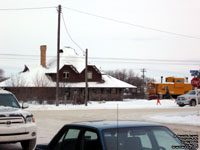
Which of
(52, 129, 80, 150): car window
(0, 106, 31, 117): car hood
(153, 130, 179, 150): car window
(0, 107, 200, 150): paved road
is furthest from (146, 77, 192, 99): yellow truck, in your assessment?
(153, 130, 179, 150): car window

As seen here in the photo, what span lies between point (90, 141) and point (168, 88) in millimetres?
63194

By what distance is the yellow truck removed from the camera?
66000 millimetres

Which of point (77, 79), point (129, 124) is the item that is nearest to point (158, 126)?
point (129, 124)

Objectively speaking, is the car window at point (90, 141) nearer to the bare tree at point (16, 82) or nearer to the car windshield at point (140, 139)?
the car windshield at point (140, 139)

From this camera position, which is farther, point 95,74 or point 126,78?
point 126,78

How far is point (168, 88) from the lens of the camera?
67.1m

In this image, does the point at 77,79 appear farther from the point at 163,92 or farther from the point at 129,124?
the point at 129,124

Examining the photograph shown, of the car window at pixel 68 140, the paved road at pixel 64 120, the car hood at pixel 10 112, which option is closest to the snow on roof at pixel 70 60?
the paved road at pixel 64 120

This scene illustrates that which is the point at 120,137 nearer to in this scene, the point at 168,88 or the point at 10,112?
the point at 10,112

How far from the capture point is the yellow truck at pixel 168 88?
217 feet

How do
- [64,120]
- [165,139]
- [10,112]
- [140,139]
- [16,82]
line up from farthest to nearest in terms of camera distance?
[16,82]
[64,120]
[10,112]
[165,139]
[140,139]

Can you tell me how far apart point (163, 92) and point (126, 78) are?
3126 inches

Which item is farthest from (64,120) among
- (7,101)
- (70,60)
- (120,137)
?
(70,60)

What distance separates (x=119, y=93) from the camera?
68.0m
